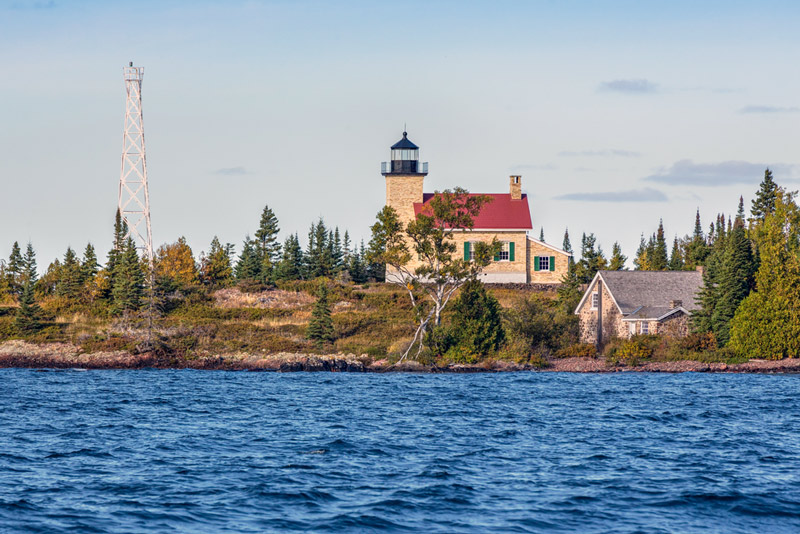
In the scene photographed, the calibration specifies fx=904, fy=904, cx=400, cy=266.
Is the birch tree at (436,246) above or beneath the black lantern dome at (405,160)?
beneath

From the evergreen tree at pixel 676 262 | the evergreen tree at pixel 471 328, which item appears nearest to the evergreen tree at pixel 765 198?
the evergreen tree at pixel 676 262

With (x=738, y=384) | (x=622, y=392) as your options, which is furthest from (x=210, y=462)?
(x=738, y=384)

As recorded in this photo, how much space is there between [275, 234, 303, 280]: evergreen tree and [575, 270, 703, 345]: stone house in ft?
85.3

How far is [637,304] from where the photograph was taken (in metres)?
54.8

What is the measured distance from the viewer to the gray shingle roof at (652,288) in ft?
180

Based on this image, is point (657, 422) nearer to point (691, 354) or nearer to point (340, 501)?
point (340, 501)

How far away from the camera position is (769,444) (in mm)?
22594

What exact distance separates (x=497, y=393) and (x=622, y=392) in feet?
16.2

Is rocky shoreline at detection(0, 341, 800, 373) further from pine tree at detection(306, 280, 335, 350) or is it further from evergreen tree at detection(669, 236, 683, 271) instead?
evergreen tree at detection(669, 236, 683, 271)

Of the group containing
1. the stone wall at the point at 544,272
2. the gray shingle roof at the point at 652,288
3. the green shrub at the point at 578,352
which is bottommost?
the green shrub at the point at 578,352

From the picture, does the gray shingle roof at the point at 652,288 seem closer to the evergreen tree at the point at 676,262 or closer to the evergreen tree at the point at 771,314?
the evergreen tree at the point at 771,314

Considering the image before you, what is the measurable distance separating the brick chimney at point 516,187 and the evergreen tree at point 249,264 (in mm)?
21202

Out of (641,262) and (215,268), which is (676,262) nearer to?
(641,262)

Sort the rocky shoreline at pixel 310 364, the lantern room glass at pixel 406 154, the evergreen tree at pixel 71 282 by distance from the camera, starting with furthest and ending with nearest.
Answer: the lantern room glass at pixel 406 154, the evergreen tree at pixel 71 282, the rocky shoreline at pixel 310 364
